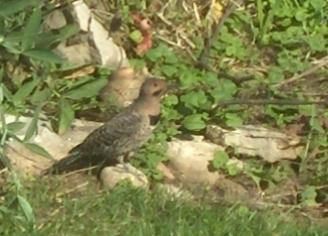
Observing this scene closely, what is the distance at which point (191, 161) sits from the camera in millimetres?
7156

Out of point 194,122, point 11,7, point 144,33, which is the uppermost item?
point 11,7

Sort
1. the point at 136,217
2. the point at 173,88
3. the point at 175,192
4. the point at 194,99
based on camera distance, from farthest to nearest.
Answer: the point at 173,88, the point at 194,99, the point at 175,192, the point at 136,217

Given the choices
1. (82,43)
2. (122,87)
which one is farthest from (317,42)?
(82,43)

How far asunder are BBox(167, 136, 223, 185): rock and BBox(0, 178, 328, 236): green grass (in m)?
0.53

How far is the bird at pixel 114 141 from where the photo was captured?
22.6ft

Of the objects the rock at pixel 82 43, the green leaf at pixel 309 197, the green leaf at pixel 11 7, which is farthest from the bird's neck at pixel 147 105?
the green leaf at pixel 11 7

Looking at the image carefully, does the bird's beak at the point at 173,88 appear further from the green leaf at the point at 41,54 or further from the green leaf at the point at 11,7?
the green leaf at the point at 11,7

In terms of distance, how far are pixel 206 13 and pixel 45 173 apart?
7.08ft

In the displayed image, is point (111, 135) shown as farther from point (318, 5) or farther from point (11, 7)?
point (318, 5)

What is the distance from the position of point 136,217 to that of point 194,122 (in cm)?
118

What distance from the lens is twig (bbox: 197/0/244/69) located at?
8.02 meters

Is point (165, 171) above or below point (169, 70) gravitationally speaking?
below

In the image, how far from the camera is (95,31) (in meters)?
7.89

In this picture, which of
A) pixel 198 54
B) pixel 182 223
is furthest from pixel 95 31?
pixel 182 223
